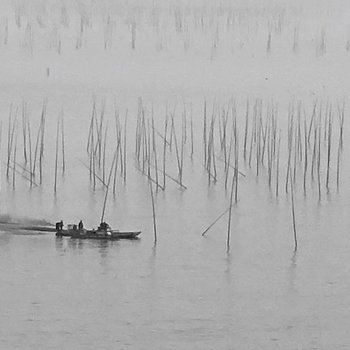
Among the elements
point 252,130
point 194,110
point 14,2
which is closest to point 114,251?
point 252,130

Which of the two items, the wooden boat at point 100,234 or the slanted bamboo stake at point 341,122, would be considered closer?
the wooden boat at point 100,234

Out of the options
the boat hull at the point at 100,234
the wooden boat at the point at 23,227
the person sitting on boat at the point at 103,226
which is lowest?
the boat hull at the point at 100,234

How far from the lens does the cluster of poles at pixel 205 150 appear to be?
10203 millimetres

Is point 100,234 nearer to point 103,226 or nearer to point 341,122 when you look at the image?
point 103,226

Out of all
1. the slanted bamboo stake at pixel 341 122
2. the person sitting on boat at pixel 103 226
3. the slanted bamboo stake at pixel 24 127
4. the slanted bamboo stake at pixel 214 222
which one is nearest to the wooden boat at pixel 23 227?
the person sitting on boat at pixel 103 226

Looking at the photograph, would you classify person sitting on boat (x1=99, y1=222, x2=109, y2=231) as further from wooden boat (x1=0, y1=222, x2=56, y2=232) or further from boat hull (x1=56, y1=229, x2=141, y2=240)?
wooden boat (x1=0, y1=222, x2=56, y2=232)

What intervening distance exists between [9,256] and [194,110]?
5.25 m

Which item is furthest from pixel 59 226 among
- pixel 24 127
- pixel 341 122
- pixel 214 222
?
pixel 341 122

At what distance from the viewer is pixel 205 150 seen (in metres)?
10.5

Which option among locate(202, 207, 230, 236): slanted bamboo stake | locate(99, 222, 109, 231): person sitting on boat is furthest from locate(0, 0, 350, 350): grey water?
locate(99, 222, 109, 231): person sitting on boat

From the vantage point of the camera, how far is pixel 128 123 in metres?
12.2

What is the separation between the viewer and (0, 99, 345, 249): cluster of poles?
10203mm

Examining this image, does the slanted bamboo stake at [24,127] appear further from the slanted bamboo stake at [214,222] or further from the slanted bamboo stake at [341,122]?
the slanted bamboo stake at [341,122]

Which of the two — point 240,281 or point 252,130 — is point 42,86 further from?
point 240,281
